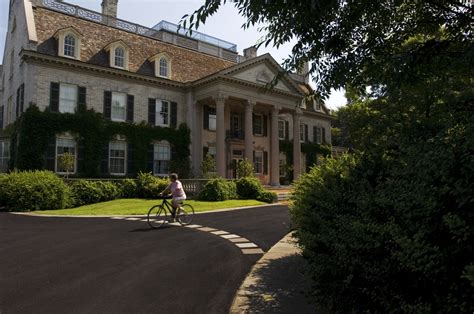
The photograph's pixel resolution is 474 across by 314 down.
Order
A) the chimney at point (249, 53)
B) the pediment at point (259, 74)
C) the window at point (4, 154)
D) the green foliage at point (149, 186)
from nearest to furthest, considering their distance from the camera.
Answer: the green foliage at point (149, 186) < the window at point (4, 154) < the pediment at point (259, 74) < the chimney at point (249, 53)

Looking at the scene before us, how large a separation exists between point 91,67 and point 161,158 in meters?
8.79

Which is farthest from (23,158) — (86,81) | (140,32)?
(140,32)

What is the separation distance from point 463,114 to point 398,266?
53.7 inches

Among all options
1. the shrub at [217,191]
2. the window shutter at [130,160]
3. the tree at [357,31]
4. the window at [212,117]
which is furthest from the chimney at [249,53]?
the tree at [357,31]

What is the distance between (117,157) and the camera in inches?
1136

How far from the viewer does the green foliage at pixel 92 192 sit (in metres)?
21.5

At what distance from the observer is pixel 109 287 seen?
5855mm

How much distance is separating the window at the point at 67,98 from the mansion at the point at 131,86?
0.22 ft

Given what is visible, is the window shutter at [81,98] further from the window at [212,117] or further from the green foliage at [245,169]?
the green foliage at [245,169]

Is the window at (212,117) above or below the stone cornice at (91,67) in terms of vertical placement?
below

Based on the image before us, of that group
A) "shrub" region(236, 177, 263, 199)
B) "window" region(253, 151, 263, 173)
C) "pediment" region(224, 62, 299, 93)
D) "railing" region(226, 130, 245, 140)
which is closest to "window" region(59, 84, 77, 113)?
"pediment" region(224, 62, 299, 93)

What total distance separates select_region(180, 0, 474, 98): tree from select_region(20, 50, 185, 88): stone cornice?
23709 mm

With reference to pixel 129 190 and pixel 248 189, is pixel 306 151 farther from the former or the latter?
pixel 129 190

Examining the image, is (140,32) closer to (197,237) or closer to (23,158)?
(23,158)
